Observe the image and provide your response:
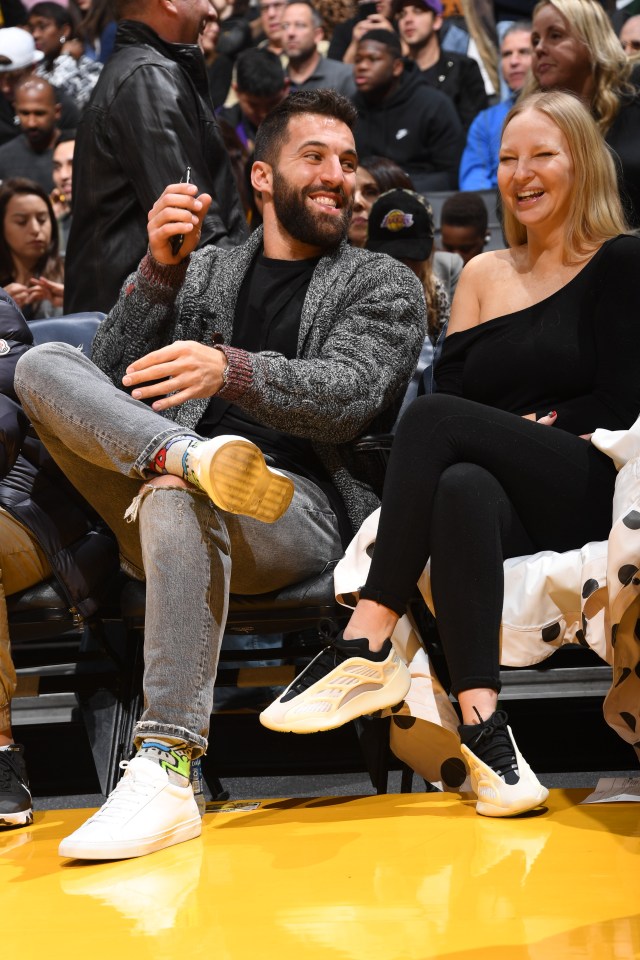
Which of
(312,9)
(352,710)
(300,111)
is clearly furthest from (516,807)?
(312,9)

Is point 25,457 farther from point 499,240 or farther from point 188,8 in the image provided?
point 499,240

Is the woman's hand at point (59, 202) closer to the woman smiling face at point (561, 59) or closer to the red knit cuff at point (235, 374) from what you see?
the woman smiling face at point (561, 59)

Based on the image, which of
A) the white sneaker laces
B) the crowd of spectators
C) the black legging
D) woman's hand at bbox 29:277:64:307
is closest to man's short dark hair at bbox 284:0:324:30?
the crowd of spectators

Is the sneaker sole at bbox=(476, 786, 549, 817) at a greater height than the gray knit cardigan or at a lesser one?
lesser

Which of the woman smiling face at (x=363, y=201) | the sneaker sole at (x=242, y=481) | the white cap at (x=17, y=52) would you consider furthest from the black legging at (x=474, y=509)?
the white cap at (x=17, y=52)

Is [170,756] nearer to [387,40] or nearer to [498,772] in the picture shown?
[498,772]

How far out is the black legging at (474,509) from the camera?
1.93 meters


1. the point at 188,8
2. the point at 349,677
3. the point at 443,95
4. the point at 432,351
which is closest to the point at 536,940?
the point at 349,677

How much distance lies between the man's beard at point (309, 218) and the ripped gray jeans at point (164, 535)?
0.67 m

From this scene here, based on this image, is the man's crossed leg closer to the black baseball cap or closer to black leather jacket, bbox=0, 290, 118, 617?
black leather jacket, bbox=0, 290, 118, 617

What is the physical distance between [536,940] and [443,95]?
18.0ft

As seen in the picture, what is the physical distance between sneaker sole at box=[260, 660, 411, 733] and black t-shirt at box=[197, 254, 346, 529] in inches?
17.7

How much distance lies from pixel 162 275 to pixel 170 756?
1.05 metres

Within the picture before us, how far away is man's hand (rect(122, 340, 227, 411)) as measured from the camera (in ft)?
6.59
